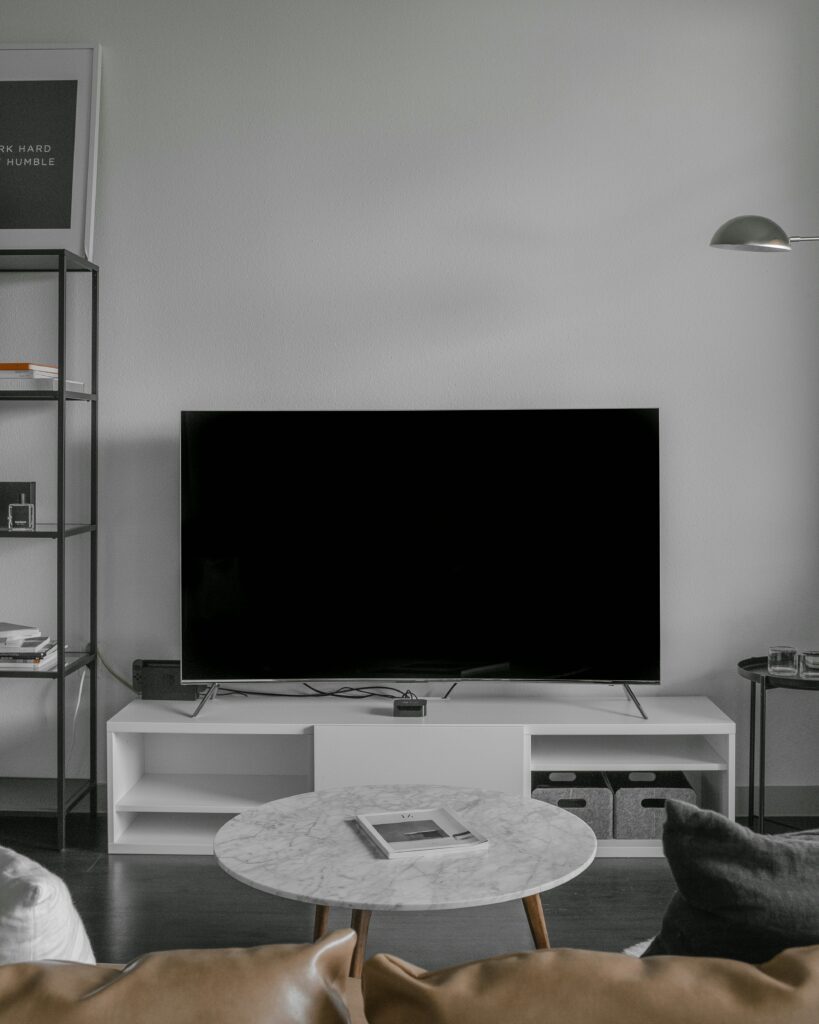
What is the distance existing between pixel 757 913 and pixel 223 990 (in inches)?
26.5

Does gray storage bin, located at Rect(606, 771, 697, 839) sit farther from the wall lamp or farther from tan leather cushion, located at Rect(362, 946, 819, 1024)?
tan leather cushion, located at Rect(362, 946, 819, 1024)

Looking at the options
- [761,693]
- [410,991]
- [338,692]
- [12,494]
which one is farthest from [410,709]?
[410,991]

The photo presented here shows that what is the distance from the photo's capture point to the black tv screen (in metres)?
3.71

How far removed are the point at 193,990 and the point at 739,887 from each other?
27.1 inches

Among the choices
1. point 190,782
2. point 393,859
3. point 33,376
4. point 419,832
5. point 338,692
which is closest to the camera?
point 393,859

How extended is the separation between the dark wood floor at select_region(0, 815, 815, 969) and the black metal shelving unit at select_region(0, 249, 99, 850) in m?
0.36

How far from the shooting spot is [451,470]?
373 centimetres

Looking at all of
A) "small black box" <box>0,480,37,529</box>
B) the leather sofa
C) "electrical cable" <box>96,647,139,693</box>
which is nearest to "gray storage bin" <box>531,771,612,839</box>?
"electrical cable" <box>96,647,139,693</box>

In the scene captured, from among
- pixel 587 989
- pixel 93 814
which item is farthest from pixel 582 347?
pixel 587 989

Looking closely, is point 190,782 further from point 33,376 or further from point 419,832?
point 419,832

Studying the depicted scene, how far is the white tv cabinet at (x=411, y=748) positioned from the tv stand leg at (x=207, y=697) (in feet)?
0.07

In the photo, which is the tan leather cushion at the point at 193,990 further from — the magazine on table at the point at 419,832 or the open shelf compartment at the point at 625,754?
the open shelf compartment at the point at 625,754

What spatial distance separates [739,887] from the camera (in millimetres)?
1357

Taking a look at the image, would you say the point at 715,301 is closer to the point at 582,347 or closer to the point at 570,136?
the point at 582,347
